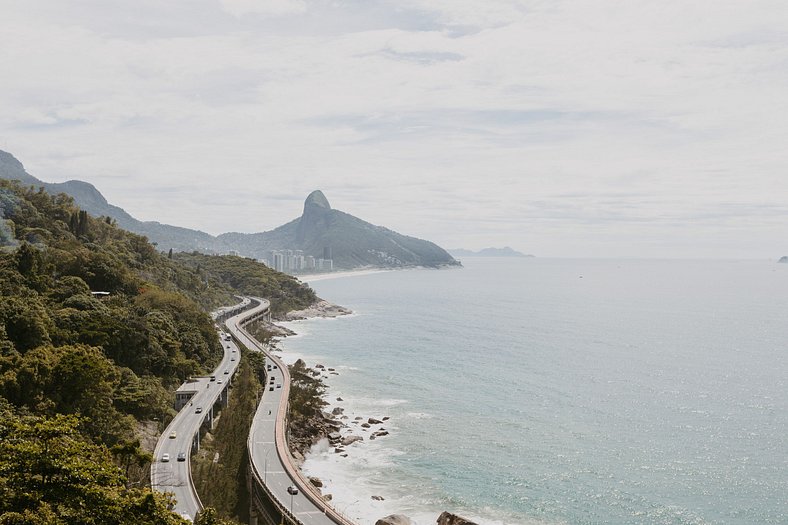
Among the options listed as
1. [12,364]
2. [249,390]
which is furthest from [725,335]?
[12,364]

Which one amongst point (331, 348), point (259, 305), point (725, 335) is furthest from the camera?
point (259, 305)

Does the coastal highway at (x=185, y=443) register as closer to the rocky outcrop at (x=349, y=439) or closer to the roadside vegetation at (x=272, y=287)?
the rocky outcrop at (x=349, y=439)

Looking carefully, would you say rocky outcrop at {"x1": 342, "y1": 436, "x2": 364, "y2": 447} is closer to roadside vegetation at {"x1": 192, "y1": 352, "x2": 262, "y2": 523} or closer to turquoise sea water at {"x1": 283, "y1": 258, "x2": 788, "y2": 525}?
turquoise sea water at {"x1": 283, "y1": 258, "x2": 788, "y2": 525}

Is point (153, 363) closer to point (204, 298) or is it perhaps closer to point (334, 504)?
point (334, 504)

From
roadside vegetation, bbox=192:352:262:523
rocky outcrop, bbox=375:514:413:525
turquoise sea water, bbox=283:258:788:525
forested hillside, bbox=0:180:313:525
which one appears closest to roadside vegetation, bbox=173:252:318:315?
turquoise sea water, bbox=283:258:788:525

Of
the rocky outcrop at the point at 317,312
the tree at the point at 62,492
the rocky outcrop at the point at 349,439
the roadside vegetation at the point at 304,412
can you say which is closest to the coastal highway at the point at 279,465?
the roadside vegetation at the point at 304,412

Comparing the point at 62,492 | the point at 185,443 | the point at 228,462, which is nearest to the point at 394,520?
the point at 228,462

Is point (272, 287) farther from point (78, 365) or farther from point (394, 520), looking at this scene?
point (394, 520)
